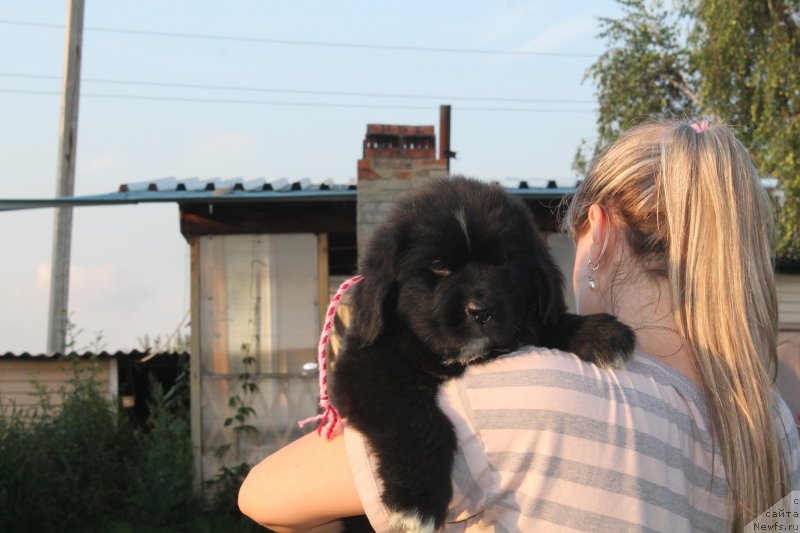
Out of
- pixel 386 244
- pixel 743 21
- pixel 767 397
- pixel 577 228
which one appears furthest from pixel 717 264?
pixel 743 21

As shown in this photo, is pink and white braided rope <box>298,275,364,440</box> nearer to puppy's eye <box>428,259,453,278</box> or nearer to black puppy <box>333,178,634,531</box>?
black puppy <box>333,178,634,531</box>

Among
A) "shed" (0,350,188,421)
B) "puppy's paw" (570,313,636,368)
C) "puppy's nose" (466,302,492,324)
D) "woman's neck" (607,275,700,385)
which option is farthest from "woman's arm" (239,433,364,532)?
"shed" (0,350,188,421)

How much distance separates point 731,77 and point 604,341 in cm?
1542

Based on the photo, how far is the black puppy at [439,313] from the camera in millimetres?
1984

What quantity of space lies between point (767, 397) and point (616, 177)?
59cm

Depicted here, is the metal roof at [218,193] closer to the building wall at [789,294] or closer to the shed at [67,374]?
the shed at [67,374]

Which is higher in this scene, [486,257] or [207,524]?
[486,257]

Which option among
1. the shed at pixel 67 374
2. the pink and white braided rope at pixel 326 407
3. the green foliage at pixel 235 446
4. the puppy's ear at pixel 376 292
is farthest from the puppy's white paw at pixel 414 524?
the shed at pixel 67 374

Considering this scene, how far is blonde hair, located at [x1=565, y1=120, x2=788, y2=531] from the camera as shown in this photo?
187 centimetres

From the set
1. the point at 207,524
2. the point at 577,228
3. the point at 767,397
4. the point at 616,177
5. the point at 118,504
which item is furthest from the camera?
the point at 118,504

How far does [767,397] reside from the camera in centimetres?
196

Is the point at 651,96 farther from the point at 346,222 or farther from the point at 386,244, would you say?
the point at 386,244

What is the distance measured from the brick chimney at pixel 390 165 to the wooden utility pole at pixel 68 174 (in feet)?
20.9

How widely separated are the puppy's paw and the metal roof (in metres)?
6.51
